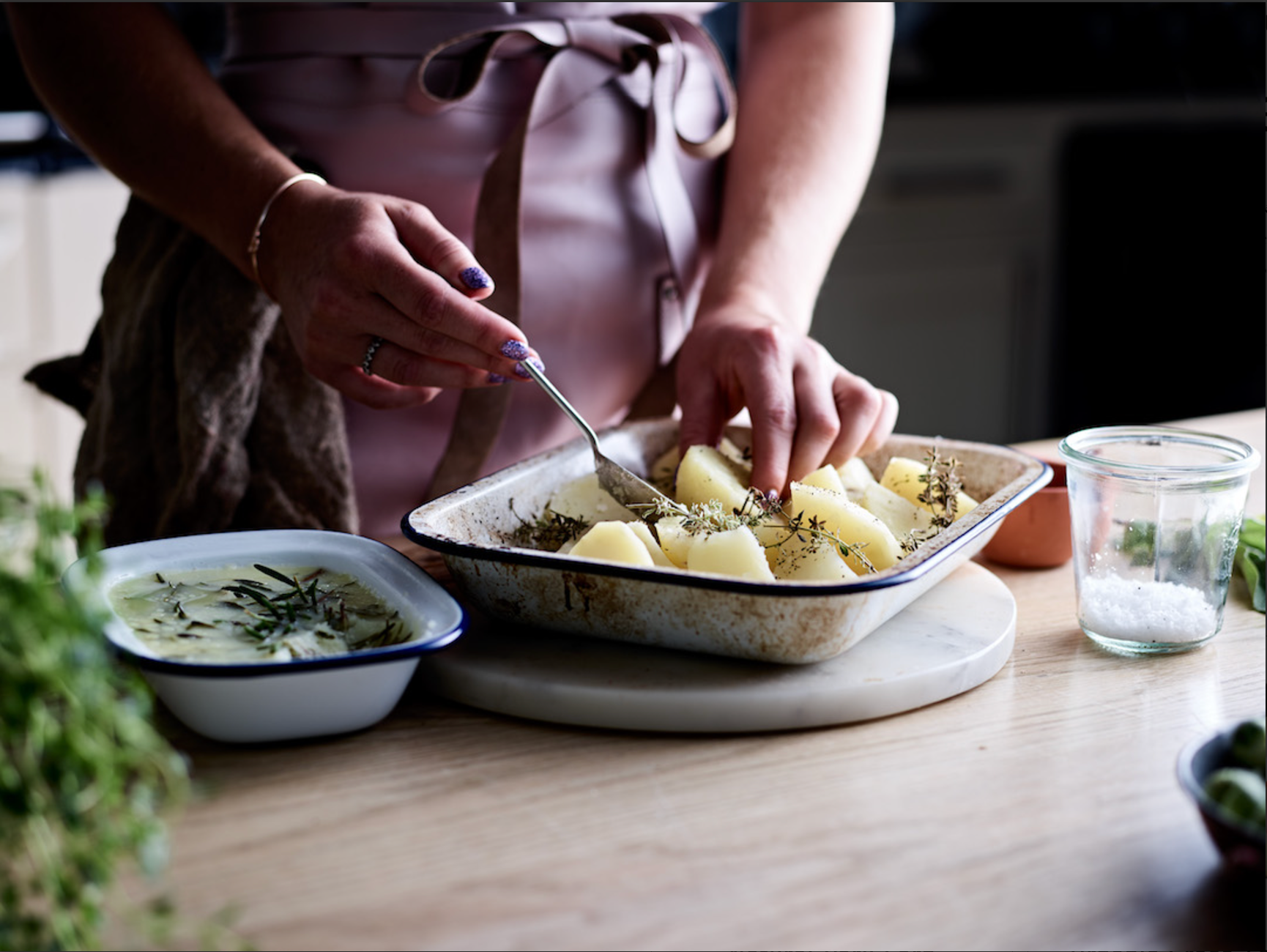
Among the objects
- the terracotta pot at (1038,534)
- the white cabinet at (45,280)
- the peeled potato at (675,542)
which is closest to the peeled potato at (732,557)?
the peeled potato at (675,542)

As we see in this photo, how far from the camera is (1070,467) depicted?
42.1 inches

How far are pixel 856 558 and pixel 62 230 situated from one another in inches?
103

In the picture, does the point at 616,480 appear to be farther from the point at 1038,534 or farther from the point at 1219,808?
the point at 1219,808

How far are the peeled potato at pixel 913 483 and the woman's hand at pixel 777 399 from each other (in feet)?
0.13

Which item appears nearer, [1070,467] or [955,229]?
[1070,467]

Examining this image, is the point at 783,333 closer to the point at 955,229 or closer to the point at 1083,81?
the point at 955,229

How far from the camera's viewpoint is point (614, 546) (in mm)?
969

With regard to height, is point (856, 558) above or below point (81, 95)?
below

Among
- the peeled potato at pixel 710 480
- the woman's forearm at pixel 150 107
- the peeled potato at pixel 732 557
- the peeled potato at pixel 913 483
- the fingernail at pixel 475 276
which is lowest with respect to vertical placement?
the peeled potato at pixel 913 483

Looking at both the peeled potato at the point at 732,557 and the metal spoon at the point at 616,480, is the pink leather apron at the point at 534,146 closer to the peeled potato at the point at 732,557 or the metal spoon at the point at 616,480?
the metal spoon at the point at 616,480

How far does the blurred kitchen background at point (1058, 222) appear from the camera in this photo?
359 centimetres

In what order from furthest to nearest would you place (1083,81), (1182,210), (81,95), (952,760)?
(1083,81), (1182,210), (81,95), (952,760)

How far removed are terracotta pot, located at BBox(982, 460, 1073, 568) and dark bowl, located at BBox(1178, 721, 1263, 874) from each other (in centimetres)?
48

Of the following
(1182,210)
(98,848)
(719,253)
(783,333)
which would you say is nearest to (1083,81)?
(1182,210)
